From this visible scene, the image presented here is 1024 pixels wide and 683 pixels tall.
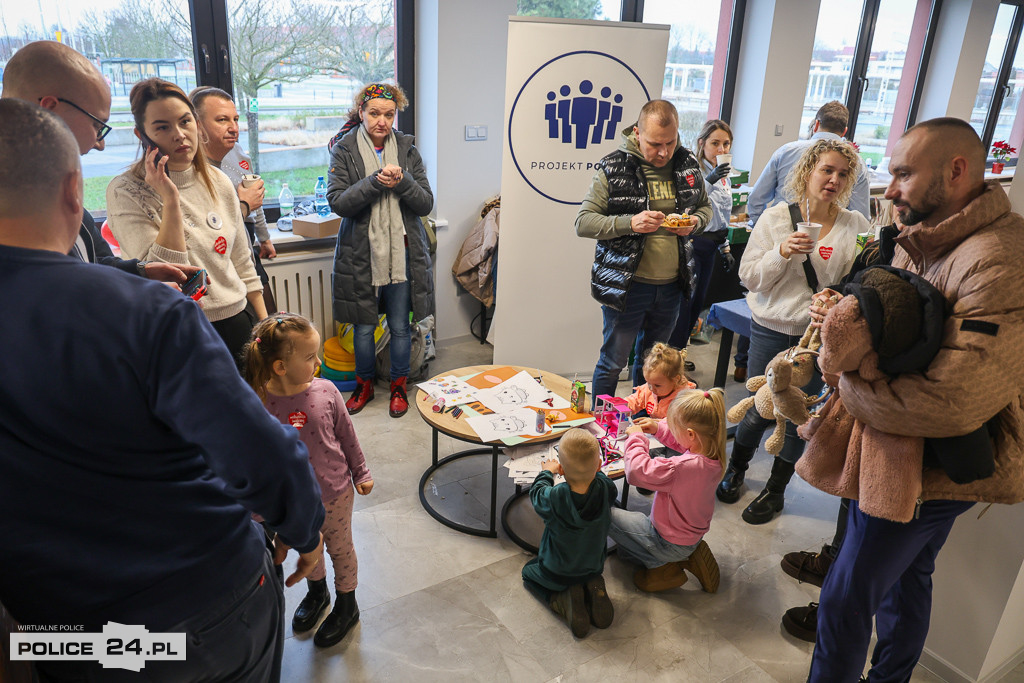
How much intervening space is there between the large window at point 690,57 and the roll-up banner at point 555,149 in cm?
225

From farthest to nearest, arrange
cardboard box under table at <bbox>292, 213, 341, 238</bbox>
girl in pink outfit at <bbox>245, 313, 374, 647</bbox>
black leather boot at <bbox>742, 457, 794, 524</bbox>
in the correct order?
cardboard box under table at <bbox>292, 213, 341, 238</bbox> < black leather boot at <bbox>742, 457, 794, 524</bbox> < girl in pink outfit at <bbox>245, 313, 374, 647</bbox>

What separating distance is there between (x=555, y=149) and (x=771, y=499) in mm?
2170

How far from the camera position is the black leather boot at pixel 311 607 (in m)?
2.37

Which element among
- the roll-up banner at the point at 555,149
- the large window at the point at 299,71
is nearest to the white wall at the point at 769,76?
the roll-up banner at the point at 555,149

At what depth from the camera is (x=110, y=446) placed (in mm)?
1013

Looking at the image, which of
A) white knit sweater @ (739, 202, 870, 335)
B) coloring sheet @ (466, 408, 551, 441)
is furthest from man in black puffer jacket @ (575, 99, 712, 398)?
coloring sheet @ (466, 408, 551, 441)

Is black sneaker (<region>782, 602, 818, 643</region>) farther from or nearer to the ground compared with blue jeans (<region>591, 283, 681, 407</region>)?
nearer to the ground

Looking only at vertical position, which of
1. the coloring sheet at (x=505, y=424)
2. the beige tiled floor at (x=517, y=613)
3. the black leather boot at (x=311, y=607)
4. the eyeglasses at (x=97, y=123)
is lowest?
the beige tiled floor at (x=517, y=613)

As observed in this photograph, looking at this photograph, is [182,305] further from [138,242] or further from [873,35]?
[873,35]

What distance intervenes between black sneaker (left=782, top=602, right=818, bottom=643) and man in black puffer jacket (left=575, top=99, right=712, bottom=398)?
1.42 meters

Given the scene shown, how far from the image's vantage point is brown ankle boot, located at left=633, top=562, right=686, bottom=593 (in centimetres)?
260

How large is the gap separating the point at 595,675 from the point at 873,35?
7298 mm

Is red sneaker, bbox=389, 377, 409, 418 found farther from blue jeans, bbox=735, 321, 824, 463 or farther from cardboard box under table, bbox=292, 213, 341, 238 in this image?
blue jeans, bbox=735, 321, 824, 463

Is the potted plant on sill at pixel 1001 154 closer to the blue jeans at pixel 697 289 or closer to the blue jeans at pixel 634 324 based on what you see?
the blue jeans at pixel 697 289
